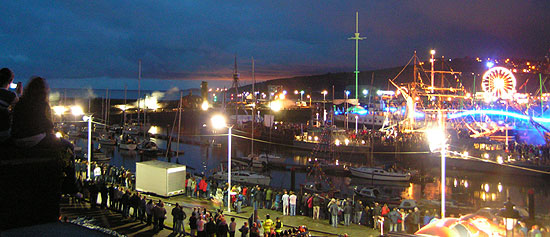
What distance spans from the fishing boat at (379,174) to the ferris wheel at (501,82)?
17080 mm

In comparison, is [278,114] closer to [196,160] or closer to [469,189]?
[196,160]

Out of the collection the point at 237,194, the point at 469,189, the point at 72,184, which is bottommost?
the point at 469,189

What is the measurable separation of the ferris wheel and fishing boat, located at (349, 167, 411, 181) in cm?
1708

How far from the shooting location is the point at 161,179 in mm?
17656

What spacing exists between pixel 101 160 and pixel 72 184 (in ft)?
139

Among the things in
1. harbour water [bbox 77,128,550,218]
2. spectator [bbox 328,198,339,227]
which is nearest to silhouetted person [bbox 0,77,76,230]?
spectator [bbox 328,198,339,227]

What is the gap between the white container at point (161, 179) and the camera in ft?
57.6

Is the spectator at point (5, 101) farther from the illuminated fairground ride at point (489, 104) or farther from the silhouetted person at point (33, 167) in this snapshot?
the illuminated fairground ride at point (489, 104)

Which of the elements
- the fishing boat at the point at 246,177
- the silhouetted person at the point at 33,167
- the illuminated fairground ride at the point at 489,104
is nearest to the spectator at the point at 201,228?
the silhouetted person at the point at 33,167

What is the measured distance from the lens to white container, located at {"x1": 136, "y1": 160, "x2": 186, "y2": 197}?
17.6 metres

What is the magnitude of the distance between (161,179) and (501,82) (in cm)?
3838

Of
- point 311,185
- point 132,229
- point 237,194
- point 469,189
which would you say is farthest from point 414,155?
point 132,229

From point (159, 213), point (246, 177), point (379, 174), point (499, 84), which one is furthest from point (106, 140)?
point (499, 84)

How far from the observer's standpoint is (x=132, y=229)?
1228 centimetres
